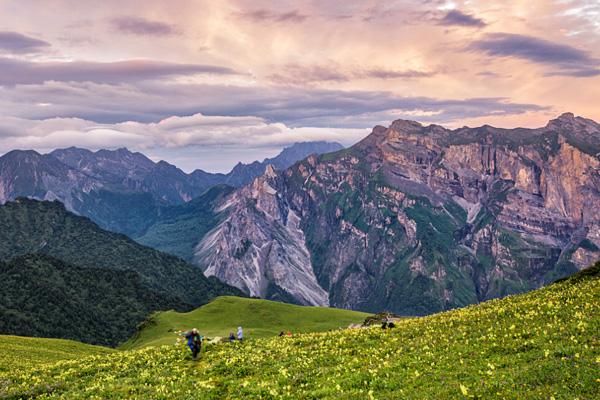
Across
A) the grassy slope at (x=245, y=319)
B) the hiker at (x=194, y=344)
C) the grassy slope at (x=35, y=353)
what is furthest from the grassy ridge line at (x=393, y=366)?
the grassy slope at (x=245, y=319)

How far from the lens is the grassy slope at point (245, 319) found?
424 ft

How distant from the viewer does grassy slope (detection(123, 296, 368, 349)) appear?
129 m

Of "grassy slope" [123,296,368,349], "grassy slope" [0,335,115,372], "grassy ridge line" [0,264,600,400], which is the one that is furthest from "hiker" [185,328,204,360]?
"grassy slope" [123,296,368,349]

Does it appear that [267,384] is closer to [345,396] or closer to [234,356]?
[345,396]

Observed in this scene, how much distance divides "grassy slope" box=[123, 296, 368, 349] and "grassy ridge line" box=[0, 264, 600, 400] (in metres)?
82.6

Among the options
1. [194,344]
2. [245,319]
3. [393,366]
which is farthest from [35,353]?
[245,319]

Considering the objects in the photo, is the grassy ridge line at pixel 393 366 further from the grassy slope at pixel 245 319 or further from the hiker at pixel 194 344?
the grassy slope at pixel 245 319

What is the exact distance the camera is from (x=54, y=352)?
72.2 m

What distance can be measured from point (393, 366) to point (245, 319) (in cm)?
11098

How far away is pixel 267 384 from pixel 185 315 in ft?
417

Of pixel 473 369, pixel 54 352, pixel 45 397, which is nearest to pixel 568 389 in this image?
pixel 473 369

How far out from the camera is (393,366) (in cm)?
2966

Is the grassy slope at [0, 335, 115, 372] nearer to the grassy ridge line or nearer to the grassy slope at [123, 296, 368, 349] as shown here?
the grassy ridge line

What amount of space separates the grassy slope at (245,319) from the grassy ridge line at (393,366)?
82.6 m
